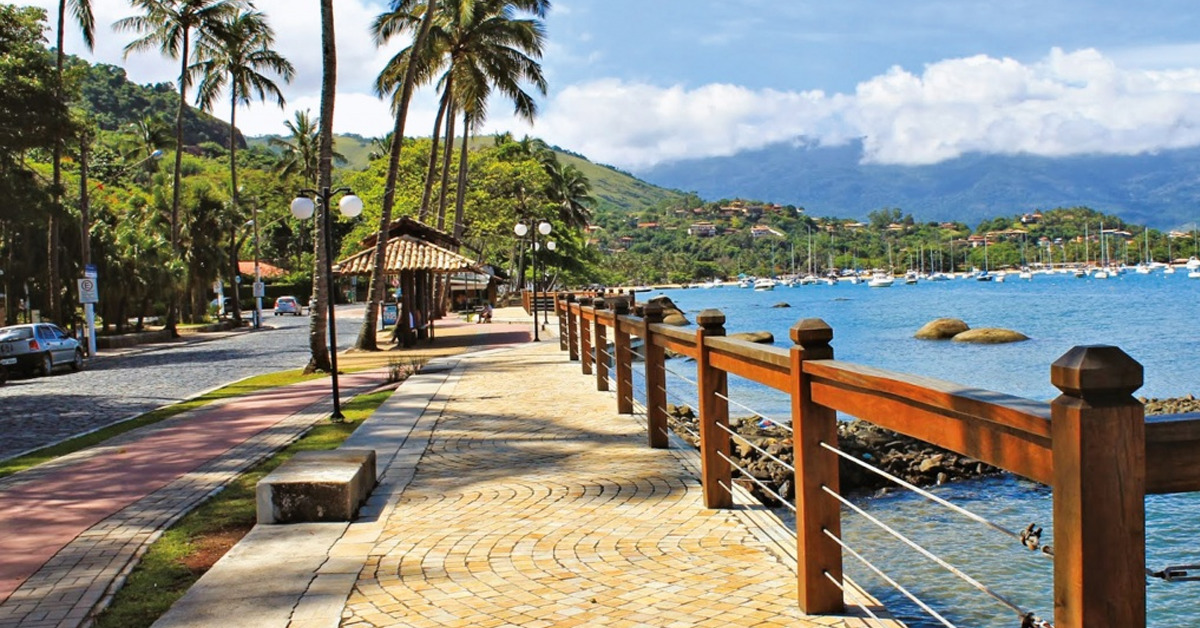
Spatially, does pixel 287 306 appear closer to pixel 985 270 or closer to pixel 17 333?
pixel 17 333

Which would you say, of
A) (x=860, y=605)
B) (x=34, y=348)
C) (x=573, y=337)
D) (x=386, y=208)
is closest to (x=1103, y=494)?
(x=860, y=605)

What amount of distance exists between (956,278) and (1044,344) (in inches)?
5956

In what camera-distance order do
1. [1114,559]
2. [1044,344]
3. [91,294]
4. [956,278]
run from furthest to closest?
[956,278] < [1044,344] < [91,294] < [1114,559]

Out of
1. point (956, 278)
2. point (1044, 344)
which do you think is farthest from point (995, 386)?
point (956, 278)

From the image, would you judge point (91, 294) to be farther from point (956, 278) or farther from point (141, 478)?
point (956, 278)

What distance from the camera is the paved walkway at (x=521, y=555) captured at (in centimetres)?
484

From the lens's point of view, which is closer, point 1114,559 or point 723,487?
point 1114,559

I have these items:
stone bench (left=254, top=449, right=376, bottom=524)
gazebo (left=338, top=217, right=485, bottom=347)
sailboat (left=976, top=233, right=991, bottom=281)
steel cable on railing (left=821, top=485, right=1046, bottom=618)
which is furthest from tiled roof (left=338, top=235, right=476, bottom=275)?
sailboat (left=976, top=233, right=991, bottom=281)

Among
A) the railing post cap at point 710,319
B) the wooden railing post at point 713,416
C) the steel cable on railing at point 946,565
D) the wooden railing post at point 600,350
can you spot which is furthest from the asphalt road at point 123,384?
the steel cable on railing at point 946,565

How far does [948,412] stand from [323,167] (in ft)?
65.2

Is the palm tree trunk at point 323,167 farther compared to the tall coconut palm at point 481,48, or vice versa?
the tall coconut palm at point 481,48

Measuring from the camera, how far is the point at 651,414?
9.51 meters

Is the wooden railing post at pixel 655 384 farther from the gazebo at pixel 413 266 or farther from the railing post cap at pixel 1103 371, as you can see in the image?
the gazebo at pixel 413 266

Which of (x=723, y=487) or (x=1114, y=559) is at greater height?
(x=1114, y=559)
